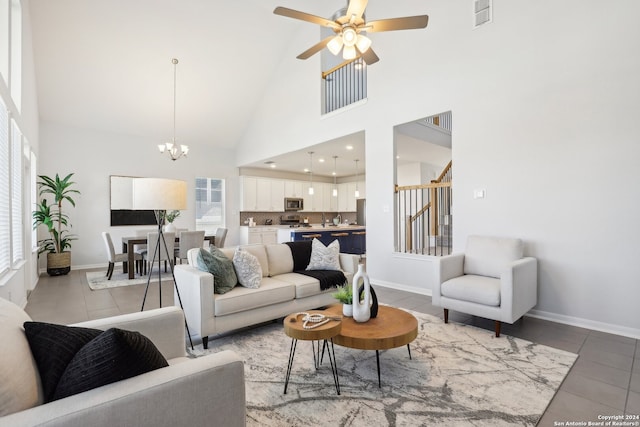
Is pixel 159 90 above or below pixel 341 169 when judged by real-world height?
above

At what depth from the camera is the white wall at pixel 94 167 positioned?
22.4 ft

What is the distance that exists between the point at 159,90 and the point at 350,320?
6.68 meters

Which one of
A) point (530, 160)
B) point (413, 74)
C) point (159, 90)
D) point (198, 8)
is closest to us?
point (530, 160)

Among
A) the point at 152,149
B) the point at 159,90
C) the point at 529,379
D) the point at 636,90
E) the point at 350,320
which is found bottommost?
the point at 529,379

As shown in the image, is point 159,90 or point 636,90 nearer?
point 636,90

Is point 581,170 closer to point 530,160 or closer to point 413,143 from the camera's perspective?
point 530,160

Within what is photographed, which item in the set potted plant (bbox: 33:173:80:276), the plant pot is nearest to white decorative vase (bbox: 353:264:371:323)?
potted plant (bbox: 33:173:80:276)

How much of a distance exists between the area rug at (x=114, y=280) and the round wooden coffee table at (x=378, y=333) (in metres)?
4.31

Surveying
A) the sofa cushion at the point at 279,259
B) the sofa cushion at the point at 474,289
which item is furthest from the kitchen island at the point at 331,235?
the sofa cushion at the point at 474,289

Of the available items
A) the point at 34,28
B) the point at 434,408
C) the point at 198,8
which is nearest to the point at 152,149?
the point at 34,28

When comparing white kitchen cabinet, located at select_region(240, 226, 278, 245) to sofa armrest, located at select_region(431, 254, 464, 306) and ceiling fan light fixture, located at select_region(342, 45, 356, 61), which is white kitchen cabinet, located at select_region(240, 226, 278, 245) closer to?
sofa armrest, located at select_region(431, 254, 464, 306)

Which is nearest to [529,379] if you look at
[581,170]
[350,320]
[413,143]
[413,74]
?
[350,320]

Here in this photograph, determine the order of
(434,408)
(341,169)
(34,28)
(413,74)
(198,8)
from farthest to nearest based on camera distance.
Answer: (341,169) → (198,8) → (34,28) → (413,74) → (434,408)

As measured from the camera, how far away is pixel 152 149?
313 inches
